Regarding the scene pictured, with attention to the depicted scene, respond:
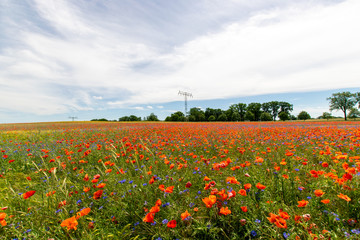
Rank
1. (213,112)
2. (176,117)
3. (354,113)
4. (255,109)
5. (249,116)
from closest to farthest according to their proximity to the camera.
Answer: (354,113)
(249,116)
(255,109)
(213,112)
(176,117)

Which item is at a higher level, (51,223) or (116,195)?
(116,195)

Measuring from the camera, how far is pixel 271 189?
2074 mm

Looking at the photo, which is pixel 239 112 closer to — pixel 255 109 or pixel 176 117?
pixel 255 109

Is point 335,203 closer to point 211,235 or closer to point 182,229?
point 211,235

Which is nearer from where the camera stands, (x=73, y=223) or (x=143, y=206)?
(x=73, y=223)

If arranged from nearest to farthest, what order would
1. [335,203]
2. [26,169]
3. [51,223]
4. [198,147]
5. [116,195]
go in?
[335,203] → [51,223] → [116,195] → [26,169] → [198,147]

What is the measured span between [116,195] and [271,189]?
6.98 feet

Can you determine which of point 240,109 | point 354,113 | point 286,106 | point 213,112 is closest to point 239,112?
point 240,109

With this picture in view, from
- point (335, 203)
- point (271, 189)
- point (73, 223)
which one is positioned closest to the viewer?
point (73, 223)

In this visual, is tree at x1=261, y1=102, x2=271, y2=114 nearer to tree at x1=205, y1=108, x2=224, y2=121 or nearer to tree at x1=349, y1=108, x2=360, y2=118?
tree at x1=205, y1=108, x2=224, y2=121

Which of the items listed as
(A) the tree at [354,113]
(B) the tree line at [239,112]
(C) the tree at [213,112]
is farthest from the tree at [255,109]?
(A) the tree at [354,113]

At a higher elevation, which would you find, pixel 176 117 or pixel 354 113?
pixel 176 117

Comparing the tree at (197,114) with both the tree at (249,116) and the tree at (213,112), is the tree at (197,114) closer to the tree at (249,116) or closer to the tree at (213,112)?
the tree at (213,112)

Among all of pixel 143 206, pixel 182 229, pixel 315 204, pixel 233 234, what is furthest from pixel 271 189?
pixel 143 206
